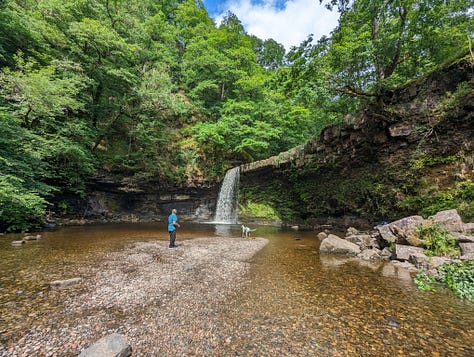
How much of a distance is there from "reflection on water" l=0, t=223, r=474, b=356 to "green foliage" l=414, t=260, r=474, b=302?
0.73ft

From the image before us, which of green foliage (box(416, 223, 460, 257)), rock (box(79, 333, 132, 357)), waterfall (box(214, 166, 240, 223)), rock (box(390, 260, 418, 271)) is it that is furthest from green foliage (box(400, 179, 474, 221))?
waterfall (box(214, 166, 240, 223))

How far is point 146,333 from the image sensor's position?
9.16ft

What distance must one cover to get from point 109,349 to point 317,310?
3.22 m

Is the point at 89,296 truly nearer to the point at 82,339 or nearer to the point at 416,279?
the point at 82,339

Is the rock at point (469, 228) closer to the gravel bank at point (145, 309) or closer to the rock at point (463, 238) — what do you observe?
the rock at point (463, 238)

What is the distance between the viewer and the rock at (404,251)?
608 cm

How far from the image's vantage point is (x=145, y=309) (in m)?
3.41

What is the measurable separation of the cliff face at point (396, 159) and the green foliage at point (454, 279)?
4400mm

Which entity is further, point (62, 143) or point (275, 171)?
point (275, 171)

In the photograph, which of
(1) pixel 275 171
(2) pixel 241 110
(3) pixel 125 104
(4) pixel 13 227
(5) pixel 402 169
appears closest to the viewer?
(4) pixel 13 227

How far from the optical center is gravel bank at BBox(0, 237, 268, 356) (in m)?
2.54

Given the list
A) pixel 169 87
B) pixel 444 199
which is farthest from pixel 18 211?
pixel 444 199

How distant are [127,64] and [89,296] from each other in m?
19.8

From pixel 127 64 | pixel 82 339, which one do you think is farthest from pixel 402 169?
pixel 127 64
